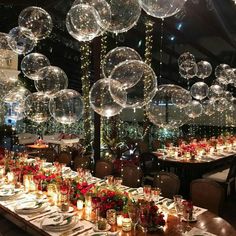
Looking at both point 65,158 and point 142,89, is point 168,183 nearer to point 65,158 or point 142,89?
point 142,89

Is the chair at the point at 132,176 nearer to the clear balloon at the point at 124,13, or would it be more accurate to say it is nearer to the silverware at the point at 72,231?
the silverware at the point at 72,231

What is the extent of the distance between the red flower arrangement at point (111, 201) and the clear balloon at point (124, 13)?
67.9 inches

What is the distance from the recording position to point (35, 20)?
3.79m

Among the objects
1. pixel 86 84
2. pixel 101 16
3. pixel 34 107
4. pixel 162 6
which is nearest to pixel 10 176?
pixel 101 16

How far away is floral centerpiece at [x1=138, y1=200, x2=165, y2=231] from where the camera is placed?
217 centimetres

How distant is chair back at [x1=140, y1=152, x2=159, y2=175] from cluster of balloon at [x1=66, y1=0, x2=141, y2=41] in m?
3.00

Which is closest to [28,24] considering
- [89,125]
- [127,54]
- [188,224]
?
[127,54]

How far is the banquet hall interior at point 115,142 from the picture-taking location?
2385 millimetres

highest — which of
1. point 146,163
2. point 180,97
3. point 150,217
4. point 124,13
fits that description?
point 124,13

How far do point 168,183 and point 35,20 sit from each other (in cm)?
266

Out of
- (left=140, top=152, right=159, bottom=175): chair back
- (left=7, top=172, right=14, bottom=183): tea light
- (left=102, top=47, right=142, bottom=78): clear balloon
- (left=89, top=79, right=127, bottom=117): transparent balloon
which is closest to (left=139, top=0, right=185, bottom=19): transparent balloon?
(left=102, top=47, right=142, bottom=78): clear balloon

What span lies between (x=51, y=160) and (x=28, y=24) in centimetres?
269

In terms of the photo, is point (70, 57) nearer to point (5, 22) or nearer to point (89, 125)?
point (5, 22)

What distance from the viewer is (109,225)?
2.27 metres
